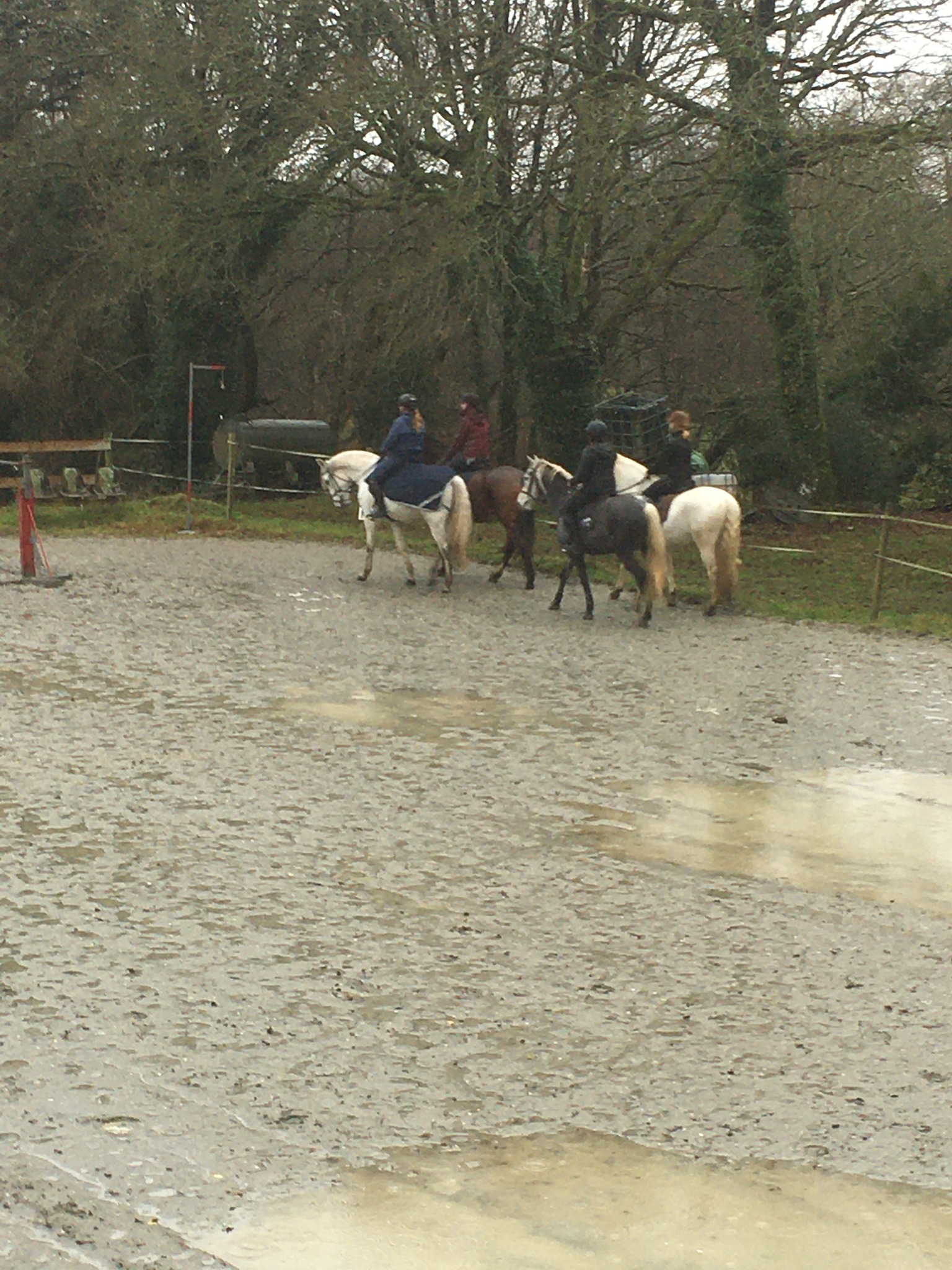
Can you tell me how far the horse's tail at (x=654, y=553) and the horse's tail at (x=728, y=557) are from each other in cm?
92

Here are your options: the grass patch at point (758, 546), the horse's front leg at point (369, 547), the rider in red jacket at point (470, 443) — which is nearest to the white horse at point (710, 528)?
the grass patch at point (758, 546)

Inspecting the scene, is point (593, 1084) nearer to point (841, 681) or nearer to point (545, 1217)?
point (545, 1217)

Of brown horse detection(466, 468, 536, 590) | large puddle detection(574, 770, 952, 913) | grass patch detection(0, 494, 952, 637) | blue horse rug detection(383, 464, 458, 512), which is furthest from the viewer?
brown horse detection(466, 468, 536, 590)

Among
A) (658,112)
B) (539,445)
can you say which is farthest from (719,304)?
(658,112)

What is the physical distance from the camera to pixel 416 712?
36.0 feet

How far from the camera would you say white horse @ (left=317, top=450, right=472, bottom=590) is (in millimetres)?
17906

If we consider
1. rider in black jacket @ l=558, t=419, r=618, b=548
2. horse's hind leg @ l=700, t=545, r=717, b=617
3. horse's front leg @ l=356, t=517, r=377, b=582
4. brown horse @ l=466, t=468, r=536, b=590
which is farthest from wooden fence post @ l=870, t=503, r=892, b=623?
horse's front leg @ l=356, t=517, r=377, b=582

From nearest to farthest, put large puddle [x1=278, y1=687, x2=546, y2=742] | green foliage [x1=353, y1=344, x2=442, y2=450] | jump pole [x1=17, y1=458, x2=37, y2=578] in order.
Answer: large puddle [x1=278, y1=687, x2=546, y2=742] < jump pole [x1=17, y1=458, x2=37, y2=578] < green foliage [x1=353, y1=344, x2=442, y2=450]

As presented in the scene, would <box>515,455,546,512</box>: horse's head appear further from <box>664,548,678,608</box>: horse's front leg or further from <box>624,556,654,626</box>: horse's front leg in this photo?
<box>624,556,654,626</box>: horse's front leg

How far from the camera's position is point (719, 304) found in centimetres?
2906

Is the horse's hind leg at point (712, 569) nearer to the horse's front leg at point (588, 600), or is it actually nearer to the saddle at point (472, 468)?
the horse's front leg at point (588, 600)

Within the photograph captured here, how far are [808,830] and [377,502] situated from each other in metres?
11.1

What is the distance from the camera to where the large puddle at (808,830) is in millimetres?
7273

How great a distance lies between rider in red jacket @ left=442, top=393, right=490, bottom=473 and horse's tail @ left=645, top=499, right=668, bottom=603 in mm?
3701
